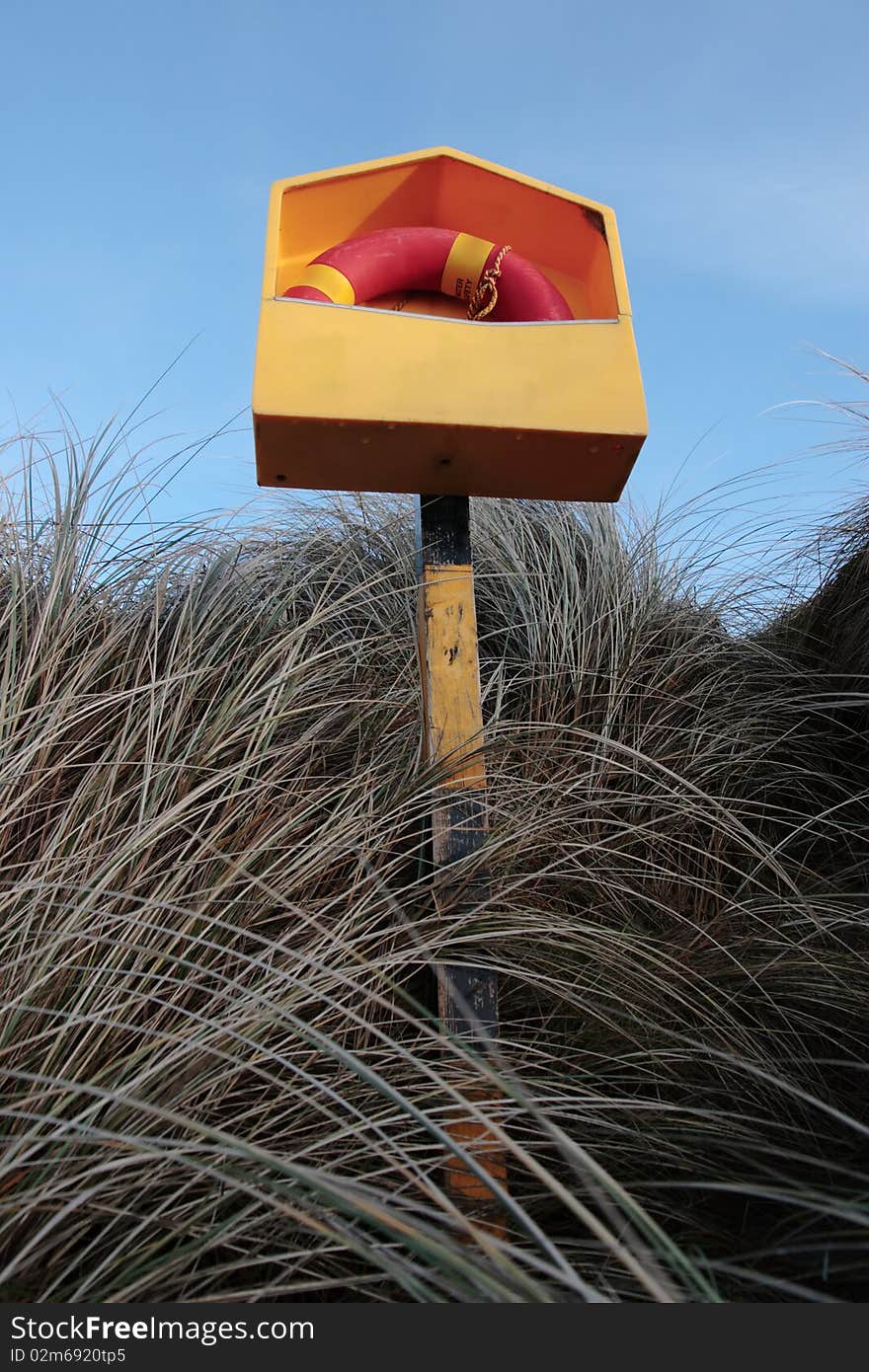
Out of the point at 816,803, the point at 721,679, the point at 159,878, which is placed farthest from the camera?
the point at 721,679

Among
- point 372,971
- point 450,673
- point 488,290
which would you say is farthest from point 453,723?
point 488,290

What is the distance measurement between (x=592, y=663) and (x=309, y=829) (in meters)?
1.09

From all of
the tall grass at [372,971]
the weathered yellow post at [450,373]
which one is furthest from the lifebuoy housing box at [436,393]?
the tall grass at [372,971]

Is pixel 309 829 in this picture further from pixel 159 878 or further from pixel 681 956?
pixel 681 956

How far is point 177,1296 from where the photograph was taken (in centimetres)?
89

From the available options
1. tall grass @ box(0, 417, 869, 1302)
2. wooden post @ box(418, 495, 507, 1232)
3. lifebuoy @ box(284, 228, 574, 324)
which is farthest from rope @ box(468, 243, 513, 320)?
tall grass @ box(0, 417, 869, 1302)

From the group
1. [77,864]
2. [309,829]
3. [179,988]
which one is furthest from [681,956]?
[77,864]

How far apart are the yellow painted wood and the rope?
49cm

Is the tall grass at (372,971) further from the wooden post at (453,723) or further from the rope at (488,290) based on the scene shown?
the rope at (488,290)

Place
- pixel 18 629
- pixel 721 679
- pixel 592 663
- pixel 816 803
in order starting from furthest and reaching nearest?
1. pixel 721 679
2. pixel 592 663
3. pixel 816 803
4. pixel 18 629

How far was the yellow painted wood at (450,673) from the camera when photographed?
147 centimetres

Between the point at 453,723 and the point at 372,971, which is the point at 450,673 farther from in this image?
the point at 372,971

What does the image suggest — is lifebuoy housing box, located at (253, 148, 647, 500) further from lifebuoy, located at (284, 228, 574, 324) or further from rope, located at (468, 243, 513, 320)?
rope, located at (468, 243, 513, 320)

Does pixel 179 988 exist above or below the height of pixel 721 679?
below
